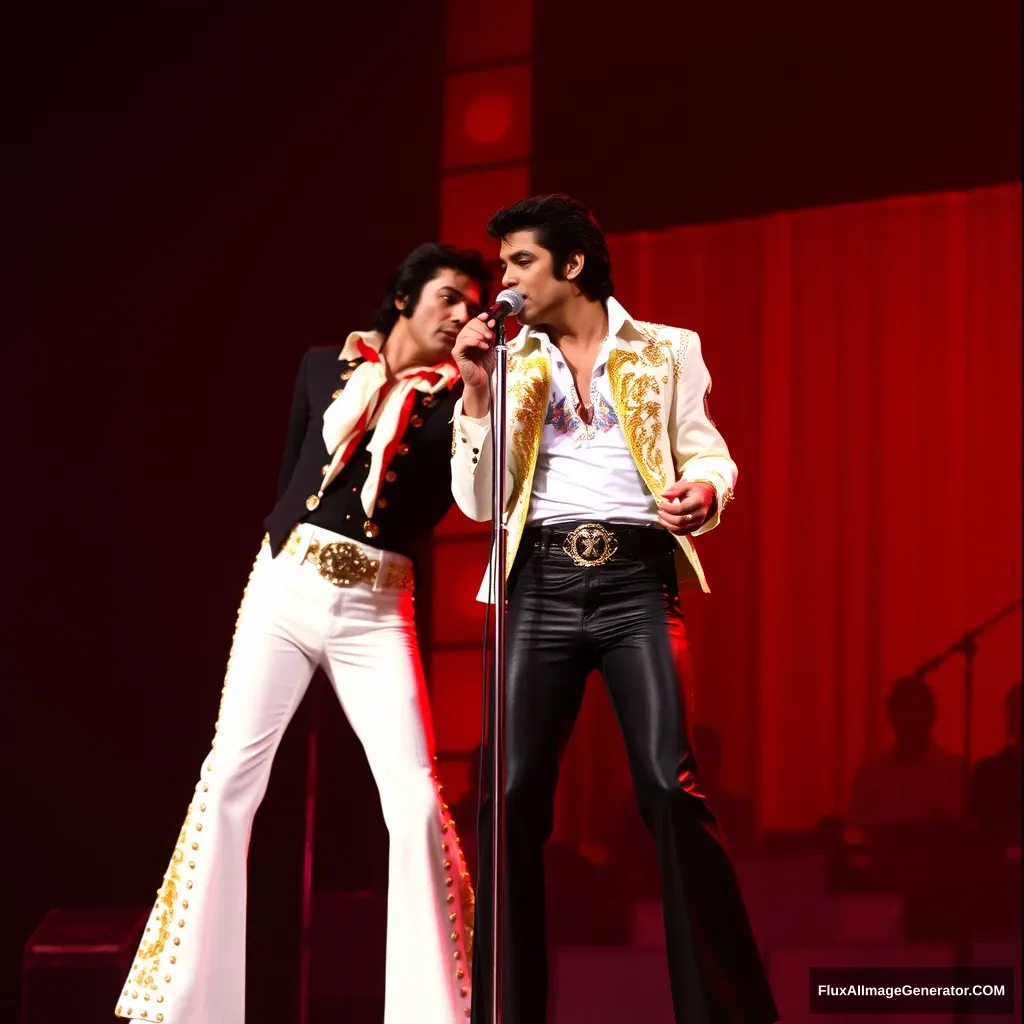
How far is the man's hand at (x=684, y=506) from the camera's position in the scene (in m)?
2.31

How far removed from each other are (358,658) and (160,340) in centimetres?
196

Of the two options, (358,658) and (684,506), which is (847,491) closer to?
(358,658)

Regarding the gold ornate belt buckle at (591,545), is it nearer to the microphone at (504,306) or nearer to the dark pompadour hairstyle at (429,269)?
the microphone at (504,306)

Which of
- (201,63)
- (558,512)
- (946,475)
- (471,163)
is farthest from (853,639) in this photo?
(201,63)

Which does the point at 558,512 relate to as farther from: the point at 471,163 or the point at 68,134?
the point at 68,134

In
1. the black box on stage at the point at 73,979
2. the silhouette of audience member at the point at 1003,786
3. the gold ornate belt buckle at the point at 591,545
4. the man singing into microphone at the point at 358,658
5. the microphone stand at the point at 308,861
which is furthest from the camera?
the silhouette of audience member at the point at 1003,786

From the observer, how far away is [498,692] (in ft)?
7.28

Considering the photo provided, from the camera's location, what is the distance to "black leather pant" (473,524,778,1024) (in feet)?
7.59

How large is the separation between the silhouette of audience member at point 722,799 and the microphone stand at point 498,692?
89.4 inches

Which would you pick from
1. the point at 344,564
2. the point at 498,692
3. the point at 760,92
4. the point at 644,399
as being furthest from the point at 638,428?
the point at 760,92

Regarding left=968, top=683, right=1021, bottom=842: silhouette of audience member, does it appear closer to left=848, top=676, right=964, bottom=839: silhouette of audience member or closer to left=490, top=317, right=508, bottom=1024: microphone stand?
left=848, top=676, right=964, bottom=839: silhouette of audience member

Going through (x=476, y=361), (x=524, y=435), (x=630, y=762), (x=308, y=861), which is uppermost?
(x=476, y=361)


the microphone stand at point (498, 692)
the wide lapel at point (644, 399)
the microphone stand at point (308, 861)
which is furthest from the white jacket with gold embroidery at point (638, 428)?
the microphone stand at point (308, 861)

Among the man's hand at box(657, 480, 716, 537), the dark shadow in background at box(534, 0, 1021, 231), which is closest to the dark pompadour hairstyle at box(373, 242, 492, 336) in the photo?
the man's hand at box(657, 480, 716, 537)
